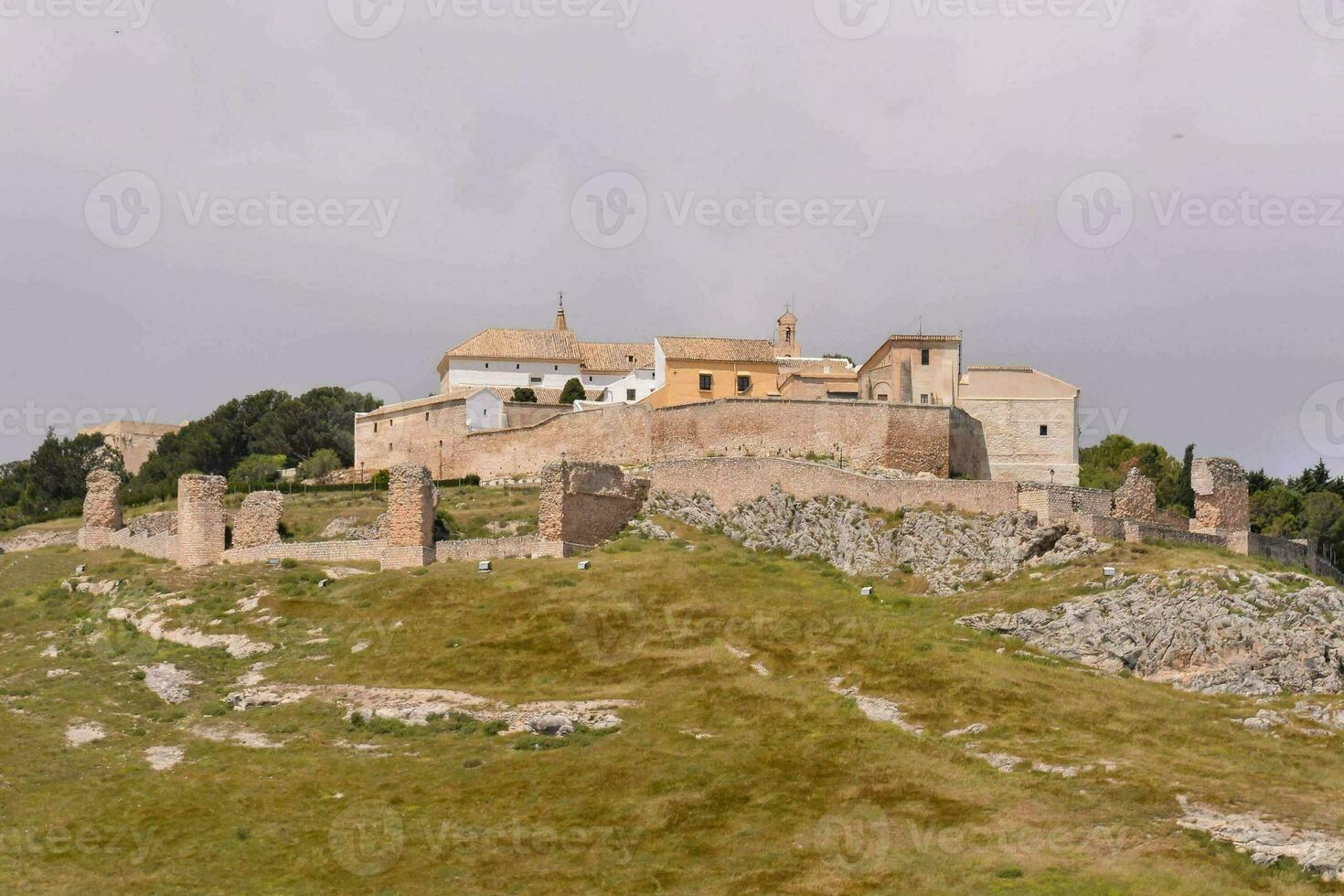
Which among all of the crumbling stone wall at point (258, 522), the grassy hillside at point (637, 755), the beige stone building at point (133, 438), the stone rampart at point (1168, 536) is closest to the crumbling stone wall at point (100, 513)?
the crumbling stone wall at point (258, 522)

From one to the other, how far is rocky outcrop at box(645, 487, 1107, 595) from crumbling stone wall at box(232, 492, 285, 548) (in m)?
14.2

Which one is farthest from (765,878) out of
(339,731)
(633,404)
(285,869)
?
(633,404)

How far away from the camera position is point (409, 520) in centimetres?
5381

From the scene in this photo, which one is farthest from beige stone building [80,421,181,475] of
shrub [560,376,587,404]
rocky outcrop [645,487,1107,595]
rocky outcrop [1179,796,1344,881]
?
rocky outcrop [1179,796,1344,881]

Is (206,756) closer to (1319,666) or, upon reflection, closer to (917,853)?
(917,853)

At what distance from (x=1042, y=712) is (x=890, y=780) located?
6.04 m

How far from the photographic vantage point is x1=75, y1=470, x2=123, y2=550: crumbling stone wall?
60219mm

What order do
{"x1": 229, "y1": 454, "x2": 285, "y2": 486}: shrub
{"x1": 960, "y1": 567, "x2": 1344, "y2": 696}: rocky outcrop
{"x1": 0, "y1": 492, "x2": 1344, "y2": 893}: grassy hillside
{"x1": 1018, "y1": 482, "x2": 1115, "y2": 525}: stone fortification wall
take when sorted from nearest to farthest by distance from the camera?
{"x1": 0, "y1": 492, "x2": 1344, "y2": 893}: grassy hillside, {"x1": 960, "y1": 567, "x2": 1344, "y2": 696}: rocky outcrop, {"x1": 1018, "y1": 482, "x2": 1115, "y2": 525}: stone fortification wall, {"x1": 229, "y1": 454, "x2": 285, "y2": 486}: shrub

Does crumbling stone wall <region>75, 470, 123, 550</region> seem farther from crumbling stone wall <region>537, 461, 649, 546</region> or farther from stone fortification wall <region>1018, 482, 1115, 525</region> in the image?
stone fortification wall <region>1018, 482, 1115, 525</region>

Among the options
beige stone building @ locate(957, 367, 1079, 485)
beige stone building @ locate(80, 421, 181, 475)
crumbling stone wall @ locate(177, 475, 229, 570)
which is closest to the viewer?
crumbling stone wall @ locate(177, 475, 229, 570)

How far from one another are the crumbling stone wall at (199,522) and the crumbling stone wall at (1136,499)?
30.6 metres

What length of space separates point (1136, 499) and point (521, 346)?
3791 centimetres

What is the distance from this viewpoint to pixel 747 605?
46531mm

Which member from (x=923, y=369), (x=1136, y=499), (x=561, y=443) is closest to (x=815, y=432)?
(x=923, y=369)
